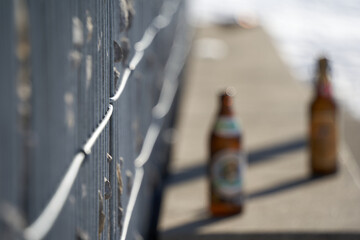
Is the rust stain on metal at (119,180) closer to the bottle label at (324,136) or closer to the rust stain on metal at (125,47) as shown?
the rust stain on metal at (125,47)

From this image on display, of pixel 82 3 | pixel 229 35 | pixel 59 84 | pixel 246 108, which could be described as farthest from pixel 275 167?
pixel 229 35

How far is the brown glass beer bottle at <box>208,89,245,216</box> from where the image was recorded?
3285mm

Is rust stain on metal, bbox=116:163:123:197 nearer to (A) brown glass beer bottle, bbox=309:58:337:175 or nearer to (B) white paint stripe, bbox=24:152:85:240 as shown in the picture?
(B) white paint stripe, bbox=24:152:85:240

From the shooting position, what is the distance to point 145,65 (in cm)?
346

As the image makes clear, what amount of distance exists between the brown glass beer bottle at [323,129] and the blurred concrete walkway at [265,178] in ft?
0.29

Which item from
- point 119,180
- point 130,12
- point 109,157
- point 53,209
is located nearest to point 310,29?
point 130,12

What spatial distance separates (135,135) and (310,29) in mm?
10006

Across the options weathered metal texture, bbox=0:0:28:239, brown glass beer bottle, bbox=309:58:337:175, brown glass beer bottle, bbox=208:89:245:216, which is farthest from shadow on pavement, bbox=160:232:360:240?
weathered metal texture, bbox=0:0:28:239

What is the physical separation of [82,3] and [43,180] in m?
0.50

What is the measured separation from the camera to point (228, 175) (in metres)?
3.32

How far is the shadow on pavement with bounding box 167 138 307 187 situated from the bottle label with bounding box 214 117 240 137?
73cm

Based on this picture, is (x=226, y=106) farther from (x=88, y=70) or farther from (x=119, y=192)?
(x=88, y=70)

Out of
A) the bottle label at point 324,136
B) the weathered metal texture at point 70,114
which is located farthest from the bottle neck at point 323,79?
the weathered metal texture at point 70,114

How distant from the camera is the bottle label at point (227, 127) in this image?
129 inches
